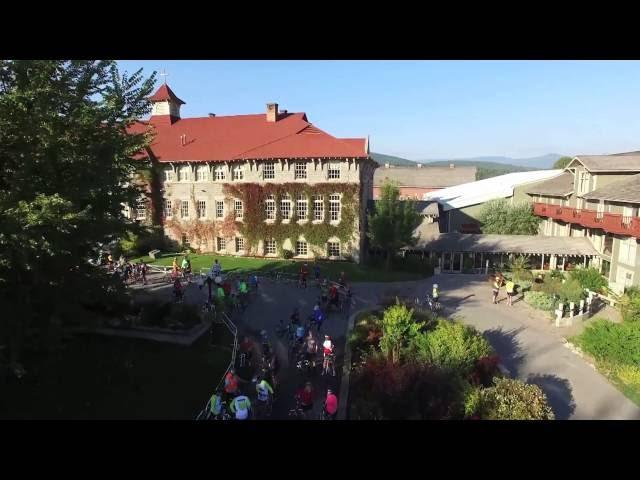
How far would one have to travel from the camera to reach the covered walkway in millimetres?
33125

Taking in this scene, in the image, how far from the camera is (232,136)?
1512 inches

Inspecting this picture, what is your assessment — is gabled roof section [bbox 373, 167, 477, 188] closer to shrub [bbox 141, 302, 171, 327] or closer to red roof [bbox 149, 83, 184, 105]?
red roof [bbox 149, 83, 184, 105]

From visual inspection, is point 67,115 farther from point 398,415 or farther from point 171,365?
point 398,415

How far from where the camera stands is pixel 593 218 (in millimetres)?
31125

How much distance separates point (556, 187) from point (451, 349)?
31202mm

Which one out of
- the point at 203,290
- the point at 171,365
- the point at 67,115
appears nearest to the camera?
the point at 67,115

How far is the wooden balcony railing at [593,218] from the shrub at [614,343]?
9913mm

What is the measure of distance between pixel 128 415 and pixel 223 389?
262 centimetres

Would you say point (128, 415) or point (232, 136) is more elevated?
point (232, 136)

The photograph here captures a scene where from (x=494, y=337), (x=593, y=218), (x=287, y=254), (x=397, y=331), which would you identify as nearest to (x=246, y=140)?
(x=287, y=254)

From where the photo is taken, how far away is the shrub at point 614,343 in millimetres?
17609

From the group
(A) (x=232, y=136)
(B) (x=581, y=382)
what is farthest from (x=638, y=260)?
(A) (x=232, y=136)

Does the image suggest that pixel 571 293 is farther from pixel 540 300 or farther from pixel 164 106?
Answer: pixel 164 106

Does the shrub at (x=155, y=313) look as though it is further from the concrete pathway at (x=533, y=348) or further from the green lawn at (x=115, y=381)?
the concrete pathway at (x=533, y=348)
